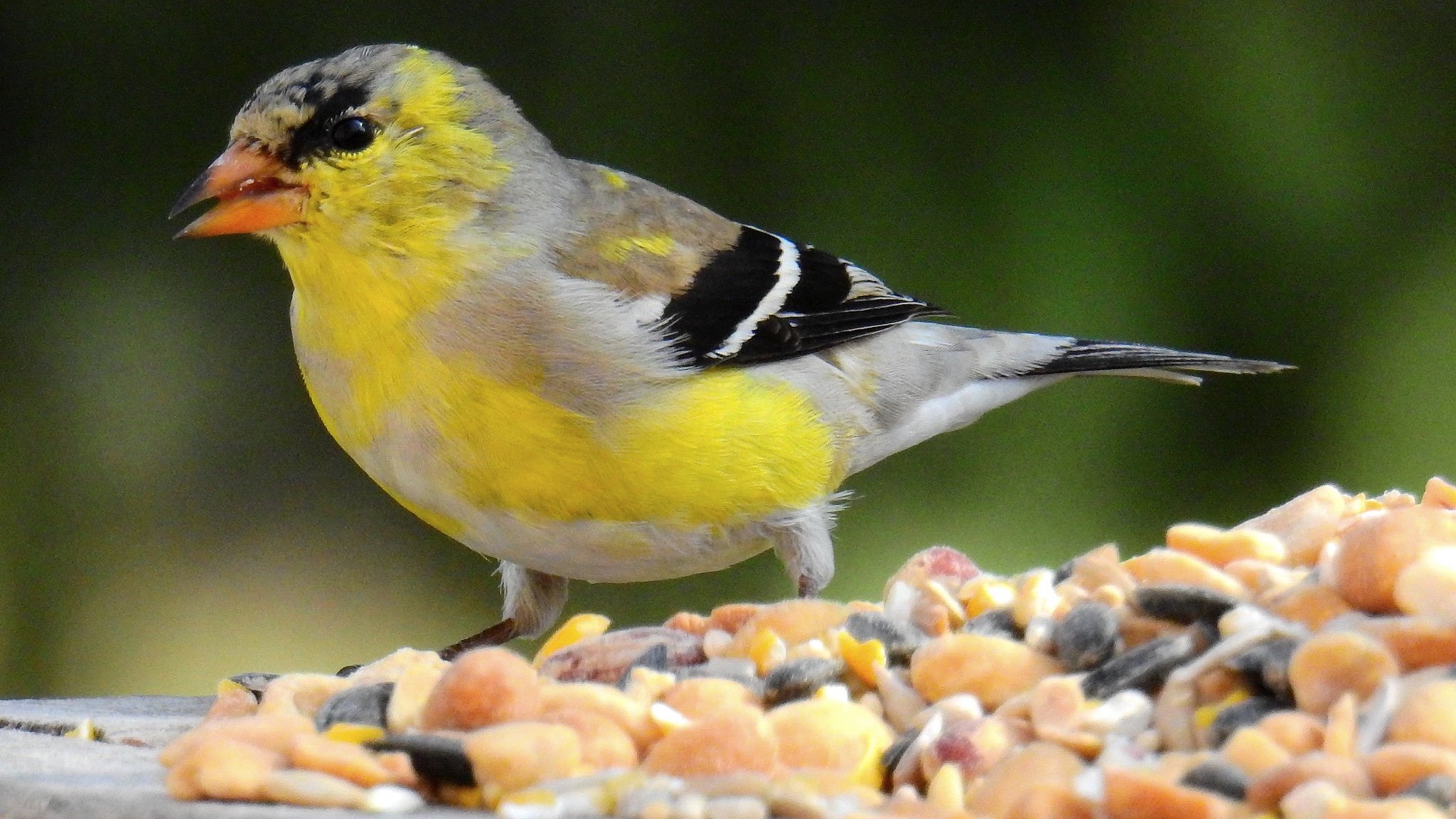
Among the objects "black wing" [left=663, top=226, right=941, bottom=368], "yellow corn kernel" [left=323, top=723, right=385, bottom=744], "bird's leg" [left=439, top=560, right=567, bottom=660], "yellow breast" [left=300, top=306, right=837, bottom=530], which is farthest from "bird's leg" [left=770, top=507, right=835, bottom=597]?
"yellow corn kernel" [left=323, top=723, right=385, bottom=744]

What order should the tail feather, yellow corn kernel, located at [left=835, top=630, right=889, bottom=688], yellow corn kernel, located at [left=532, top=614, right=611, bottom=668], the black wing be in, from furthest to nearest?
1. the tail feather
2. the black wing
3. yellow corn kernel, located at [left=532, top=614, right=611, bottom=668]
4. yellow corn kernel, located at [left=835, top=630, right=889, bottom=688]

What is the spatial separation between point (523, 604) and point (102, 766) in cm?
149

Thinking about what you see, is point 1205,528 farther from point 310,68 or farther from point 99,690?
point 99,690

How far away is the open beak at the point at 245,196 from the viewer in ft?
7.79

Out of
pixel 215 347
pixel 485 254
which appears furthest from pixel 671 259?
pixel 215 347

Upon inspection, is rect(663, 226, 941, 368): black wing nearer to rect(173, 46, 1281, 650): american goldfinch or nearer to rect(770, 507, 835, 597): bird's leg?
rect(173, 46, 1281, 650): american goldfinch

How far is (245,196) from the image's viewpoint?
94.2 inches

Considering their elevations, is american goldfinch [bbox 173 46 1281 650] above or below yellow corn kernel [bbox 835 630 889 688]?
above

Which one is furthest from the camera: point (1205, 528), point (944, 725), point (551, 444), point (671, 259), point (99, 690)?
point (99, 690)

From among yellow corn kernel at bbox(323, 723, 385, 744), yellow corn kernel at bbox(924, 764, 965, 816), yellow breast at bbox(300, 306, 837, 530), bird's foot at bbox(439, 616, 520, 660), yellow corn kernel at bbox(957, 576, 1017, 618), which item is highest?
yellow breast at bbox(300, 306, 837, 530)

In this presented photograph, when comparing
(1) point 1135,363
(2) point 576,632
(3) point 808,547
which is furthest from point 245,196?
(1) point 1135,363

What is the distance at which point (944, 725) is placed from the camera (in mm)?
1404

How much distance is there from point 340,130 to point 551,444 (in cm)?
61

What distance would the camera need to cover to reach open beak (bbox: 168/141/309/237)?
7.79 feet
